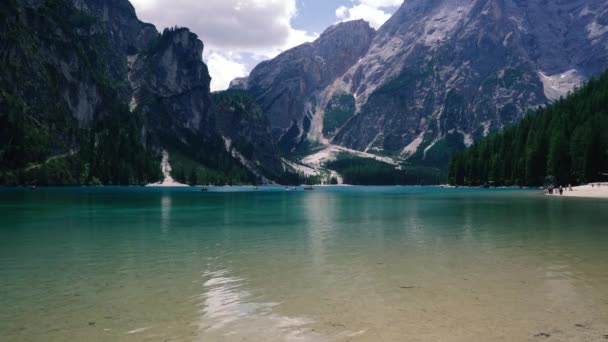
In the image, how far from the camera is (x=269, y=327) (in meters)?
15.6

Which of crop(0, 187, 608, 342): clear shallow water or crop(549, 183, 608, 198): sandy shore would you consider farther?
crop(549, 183, 608, 198): sandy shore

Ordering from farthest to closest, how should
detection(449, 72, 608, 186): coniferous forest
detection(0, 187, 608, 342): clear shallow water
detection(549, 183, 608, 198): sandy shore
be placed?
1. detection(449, 72, 608, 186): coniferous forest
2. detection(549, 183, 608, 198): sandy shore
3. detection(0, 187, 608, 342): clear shallow water

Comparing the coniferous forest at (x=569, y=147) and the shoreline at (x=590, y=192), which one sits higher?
the coniferous forest at (x=569, y=147)

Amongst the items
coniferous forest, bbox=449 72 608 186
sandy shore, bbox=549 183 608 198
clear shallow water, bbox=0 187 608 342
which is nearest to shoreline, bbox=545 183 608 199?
sandy shore, bbox=549 183 608 198

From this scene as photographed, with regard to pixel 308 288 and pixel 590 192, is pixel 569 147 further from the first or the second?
pixel 308 288

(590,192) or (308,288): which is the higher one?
(590,192)

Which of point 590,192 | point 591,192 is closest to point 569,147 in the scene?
point 590,192

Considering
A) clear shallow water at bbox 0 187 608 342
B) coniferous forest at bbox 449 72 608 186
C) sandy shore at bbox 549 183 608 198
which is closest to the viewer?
clear shallow water at bbox 0 187 608 342

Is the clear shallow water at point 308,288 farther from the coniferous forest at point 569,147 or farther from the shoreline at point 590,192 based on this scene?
the coniferous forest at point 569,147

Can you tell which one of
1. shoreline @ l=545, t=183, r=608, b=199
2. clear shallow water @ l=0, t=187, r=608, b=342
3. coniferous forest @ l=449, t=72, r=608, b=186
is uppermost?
coniferous forest @ l=449, t=72, r=608, b=186

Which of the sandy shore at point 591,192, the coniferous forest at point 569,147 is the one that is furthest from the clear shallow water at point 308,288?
the coniferous forest at point 569,147

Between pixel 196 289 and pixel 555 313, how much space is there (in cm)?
1514

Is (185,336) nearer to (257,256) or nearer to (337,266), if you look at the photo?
(337,266)

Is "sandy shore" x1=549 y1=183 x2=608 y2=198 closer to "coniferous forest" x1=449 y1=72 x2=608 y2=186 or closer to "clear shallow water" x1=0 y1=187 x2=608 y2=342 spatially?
"coniferous forest" x1=449 y1=72 x2=608 y2=186
